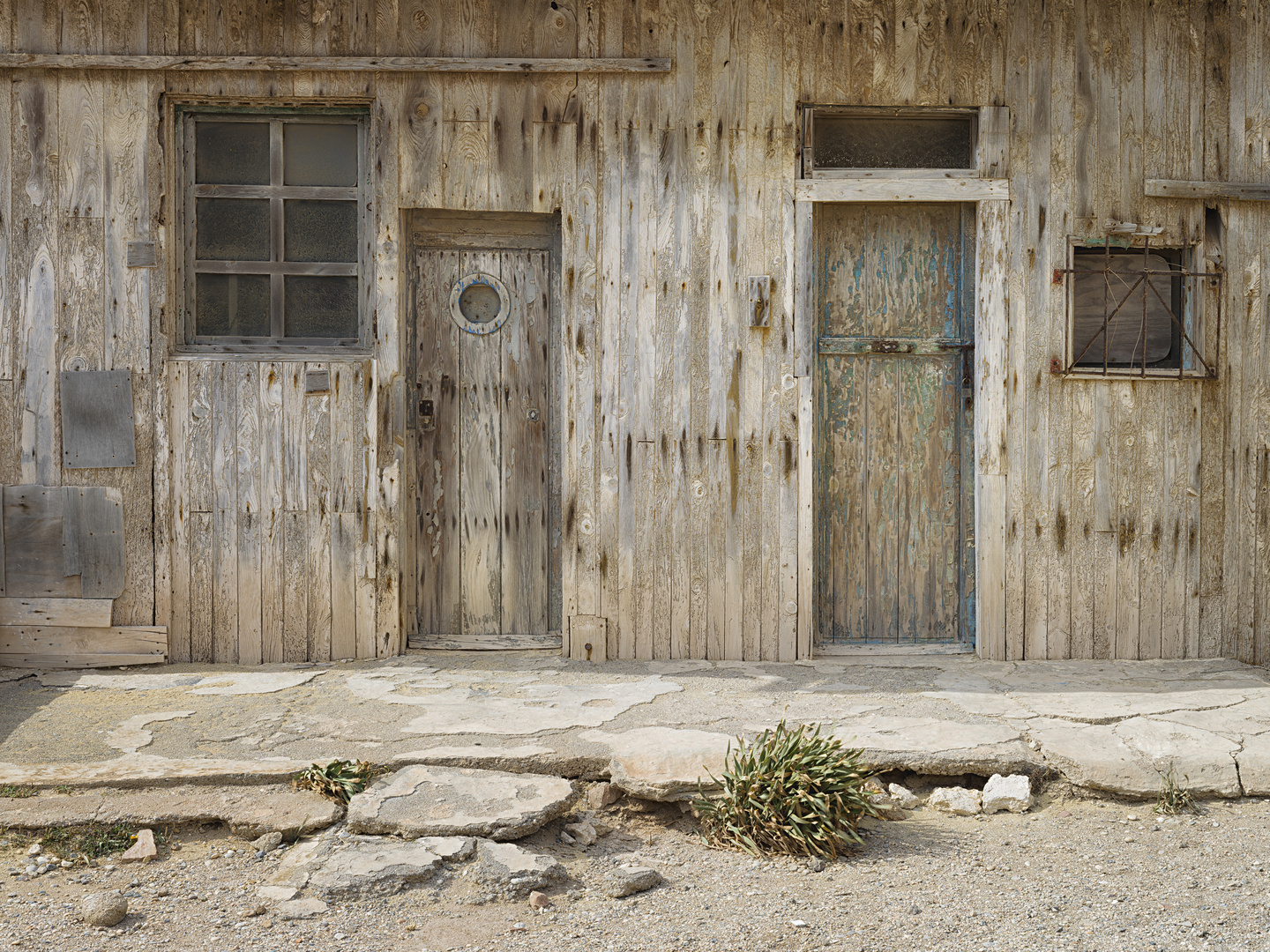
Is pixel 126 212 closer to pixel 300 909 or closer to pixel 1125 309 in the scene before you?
pixel 300 909

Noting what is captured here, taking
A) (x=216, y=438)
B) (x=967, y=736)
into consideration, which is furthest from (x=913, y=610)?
(x=216, y=438)

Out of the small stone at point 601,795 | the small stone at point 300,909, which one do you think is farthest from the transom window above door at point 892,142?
the small stone at point 300,909

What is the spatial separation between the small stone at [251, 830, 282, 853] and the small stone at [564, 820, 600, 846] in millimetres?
897

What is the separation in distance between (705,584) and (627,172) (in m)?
2.11

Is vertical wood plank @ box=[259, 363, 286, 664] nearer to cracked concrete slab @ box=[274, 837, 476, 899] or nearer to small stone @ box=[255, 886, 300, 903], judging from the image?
cracked concrete slab @ box=[274, 837, 476, 899]

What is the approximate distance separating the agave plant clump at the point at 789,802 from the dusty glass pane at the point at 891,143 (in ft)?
10.4

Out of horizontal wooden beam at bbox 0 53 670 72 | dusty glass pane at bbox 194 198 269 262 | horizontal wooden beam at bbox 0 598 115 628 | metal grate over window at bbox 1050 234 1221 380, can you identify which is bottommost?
horizontal wooden beam at bbox 0 598 115 628

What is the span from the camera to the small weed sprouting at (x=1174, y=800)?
134 inches

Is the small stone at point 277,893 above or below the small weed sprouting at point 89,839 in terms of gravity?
below

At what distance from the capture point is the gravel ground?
2.64m

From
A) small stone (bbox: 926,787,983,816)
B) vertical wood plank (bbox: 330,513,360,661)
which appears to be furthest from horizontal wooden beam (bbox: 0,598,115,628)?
small stone (bbox: 926,787,983,816)

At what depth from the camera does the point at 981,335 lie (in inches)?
199

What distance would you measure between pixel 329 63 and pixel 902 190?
2.90 m

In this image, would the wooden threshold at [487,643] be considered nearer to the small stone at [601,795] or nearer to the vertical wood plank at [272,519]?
the vertical wood plank at [272,519]
